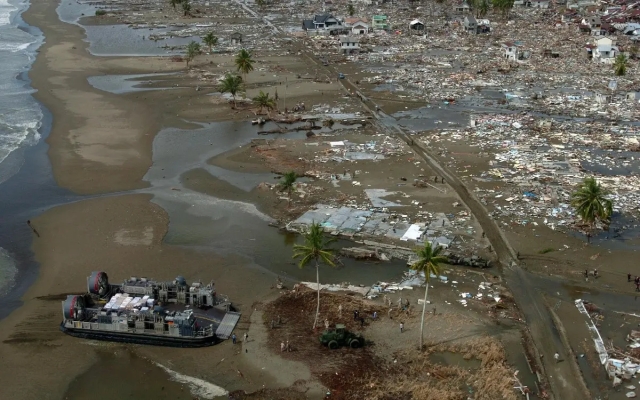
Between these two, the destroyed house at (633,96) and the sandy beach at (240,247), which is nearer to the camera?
the sandy beach at (240,247)

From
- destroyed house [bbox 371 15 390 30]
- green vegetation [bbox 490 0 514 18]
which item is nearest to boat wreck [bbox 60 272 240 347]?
destroyed house [bbox 371 15 390 30]

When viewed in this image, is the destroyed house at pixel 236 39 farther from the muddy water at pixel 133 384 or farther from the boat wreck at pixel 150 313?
the muddy water at pixel 133 384

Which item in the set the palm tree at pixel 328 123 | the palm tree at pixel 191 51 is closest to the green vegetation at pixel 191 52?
the palm tree at pixel 191 51

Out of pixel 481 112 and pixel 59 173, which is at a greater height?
pixel 481 112

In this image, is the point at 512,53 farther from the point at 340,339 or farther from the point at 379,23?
the point at 340,339

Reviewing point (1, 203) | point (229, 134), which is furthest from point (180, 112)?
point (1, 203)

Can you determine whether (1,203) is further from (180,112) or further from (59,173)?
(180,112)

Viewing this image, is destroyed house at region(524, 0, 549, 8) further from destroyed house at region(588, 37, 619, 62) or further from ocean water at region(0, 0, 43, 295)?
ocean water at region(0, 0, 43, 295)
